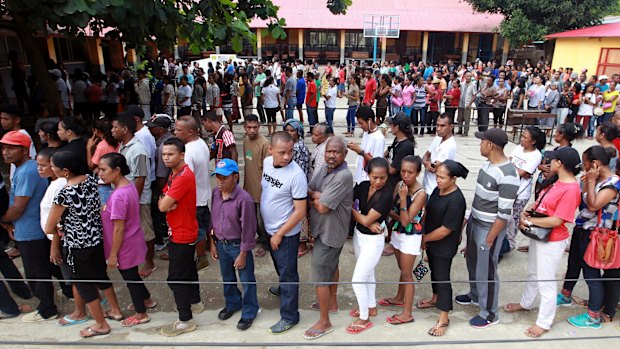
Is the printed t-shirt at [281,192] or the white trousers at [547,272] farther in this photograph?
the white trousers at [547,272]

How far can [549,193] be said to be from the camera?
11.3ft

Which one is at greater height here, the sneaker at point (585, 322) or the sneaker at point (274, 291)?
the sneaker at point (585, 322)

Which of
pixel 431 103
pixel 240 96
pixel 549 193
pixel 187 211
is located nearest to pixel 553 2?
pixel 431 103

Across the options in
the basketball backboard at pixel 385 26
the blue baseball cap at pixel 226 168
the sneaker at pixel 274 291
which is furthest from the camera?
the basketball backboard at pixel 385 26

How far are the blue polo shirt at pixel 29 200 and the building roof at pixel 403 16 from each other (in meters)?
24.8

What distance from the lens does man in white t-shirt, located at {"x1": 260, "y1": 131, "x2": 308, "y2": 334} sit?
3.33 meters

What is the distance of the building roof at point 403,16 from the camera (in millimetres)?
27984

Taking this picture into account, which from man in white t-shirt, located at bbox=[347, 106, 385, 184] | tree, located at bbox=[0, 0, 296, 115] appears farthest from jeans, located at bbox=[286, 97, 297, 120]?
man in white t-shirt, located at bbox=[347, 106, 385, 184]

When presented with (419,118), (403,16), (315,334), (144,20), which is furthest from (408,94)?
(403,16)

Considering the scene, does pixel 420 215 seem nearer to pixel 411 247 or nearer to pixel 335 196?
pixel 411 247

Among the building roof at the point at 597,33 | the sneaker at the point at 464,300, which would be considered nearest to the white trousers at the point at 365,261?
the sneaker at the point at 464,300

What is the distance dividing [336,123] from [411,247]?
31.2 ft

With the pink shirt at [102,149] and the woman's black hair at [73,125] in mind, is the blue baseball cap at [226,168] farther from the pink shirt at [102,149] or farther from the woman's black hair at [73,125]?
the woman's black hair at [73,125]

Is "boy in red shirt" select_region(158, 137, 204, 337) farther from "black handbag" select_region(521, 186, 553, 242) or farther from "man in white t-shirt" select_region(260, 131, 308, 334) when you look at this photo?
"black handbag" select_region(521, 186, 553, 242)
